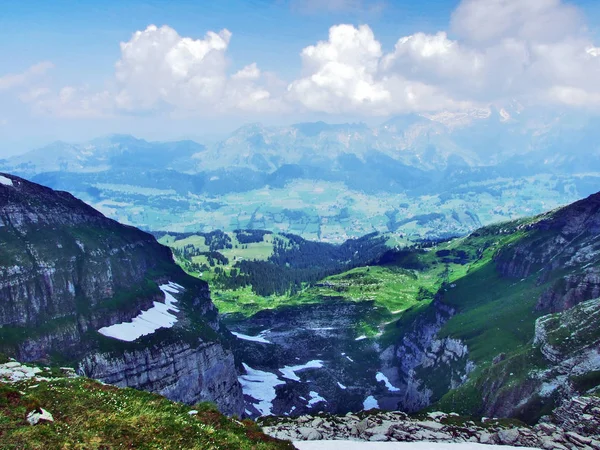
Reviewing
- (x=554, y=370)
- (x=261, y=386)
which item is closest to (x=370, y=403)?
(x=261, y=386)

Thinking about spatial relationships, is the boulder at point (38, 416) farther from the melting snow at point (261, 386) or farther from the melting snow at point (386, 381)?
the melting snow at point (386, 381)

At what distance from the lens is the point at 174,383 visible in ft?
379

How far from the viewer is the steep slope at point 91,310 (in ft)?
330

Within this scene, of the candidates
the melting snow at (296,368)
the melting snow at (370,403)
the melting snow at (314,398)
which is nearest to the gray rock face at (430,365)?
the melting snow at (370,403)

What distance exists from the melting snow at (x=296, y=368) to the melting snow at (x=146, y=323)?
50.7m

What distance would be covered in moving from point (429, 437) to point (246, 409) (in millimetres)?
92664

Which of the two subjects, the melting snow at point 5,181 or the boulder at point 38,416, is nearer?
the boulder at point 38,416

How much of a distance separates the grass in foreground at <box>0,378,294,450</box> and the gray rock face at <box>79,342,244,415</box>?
172ft

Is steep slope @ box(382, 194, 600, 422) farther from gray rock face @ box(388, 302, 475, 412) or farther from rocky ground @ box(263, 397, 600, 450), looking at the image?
rocky ground @ box(263, 397, 600, 450)

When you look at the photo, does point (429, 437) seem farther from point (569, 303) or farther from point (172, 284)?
point (172, 284)

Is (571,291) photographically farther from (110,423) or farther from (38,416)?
(38,416)

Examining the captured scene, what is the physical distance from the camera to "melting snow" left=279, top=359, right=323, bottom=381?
177 metres

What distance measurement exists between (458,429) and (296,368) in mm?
127069

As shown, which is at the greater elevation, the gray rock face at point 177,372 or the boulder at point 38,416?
the boulder at point 38,416
